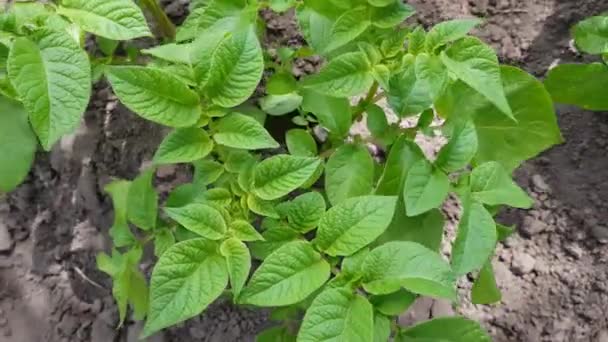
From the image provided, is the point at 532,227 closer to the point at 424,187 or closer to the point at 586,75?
the point at 586,75

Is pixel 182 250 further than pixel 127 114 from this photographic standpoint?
No

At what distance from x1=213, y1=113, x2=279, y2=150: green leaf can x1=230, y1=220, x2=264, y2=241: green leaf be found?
119mm

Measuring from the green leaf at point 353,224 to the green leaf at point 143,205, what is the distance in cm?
33

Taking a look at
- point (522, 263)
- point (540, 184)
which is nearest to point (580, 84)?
point (540, 184)

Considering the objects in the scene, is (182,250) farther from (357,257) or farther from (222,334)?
(222,334)

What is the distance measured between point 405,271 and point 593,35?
2.49 feet

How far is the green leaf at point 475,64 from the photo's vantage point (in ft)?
3.76

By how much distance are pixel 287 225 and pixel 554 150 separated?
2.45 ft

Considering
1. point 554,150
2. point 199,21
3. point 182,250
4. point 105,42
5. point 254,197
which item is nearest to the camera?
point 182,250

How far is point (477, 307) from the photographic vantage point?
5.13 feet

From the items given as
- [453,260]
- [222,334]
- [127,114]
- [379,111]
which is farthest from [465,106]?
[127,114]

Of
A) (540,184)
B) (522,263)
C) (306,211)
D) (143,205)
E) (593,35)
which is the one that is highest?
(593,35)

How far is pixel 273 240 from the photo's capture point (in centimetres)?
119

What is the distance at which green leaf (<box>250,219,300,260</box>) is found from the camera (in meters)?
1.18
